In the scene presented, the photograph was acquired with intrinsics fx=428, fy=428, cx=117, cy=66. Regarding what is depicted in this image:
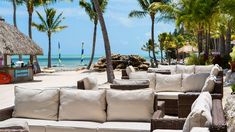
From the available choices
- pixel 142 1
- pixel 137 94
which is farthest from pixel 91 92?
pixel 142 1

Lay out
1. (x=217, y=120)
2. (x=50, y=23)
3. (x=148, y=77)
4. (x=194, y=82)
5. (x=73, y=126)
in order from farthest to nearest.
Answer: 1. (x=50, y=23)
2. (x=148, y=77)
3. (x=194, y=82)
4. (x=73, y=126)
5. (x=217, y=120)

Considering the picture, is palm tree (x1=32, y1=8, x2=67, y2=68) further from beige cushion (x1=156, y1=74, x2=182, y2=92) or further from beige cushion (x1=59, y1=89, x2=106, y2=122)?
beige cushion (x1=59, y1=89, x2=106, y2=122)

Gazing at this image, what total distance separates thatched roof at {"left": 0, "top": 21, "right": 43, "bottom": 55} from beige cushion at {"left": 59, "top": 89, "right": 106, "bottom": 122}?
15.0 meters

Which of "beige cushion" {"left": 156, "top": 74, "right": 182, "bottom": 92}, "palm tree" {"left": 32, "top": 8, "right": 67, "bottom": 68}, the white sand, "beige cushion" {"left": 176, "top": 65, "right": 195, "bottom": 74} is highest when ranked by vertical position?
"palm tree" {"left": 32, "top": 8, "right": 67, "bottom": 68}

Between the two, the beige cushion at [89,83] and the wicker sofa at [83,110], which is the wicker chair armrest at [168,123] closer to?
the wicker sofa at [83,110]

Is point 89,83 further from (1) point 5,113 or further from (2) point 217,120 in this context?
(2) point 217,120

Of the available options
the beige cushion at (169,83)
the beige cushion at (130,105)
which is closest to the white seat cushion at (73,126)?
the beige cushion at (130,105)

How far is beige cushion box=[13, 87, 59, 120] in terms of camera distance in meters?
6.43

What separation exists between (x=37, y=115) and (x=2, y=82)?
14.5 m

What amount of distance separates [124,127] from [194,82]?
4.20m

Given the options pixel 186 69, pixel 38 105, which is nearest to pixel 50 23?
pixel 186 69

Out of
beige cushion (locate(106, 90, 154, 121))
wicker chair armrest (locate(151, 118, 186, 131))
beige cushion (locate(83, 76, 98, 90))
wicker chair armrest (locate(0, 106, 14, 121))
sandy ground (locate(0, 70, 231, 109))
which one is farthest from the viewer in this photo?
sandy ground (locate(0, 70, 231, 109))

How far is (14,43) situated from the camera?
2212cm

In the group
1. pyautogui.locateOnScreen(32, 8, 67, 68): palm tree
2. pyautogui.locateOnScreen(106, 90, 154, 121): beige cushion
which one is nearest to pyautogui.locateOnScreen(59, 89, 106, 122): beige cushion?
pyautogui.locateOnScreen(106, 90, 154, 121): beige cushion
